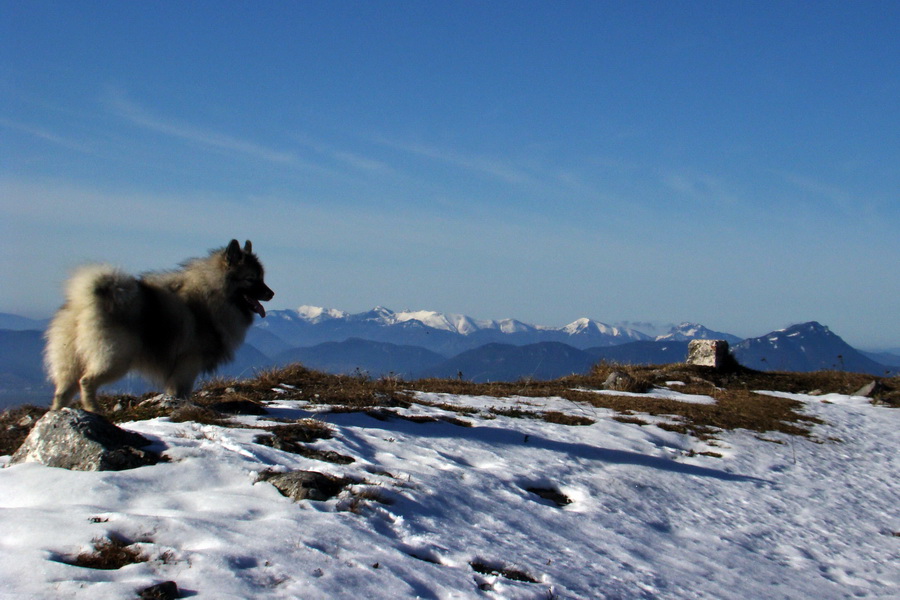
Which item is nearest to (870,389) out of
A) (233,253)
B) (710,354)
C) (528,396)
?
(710,354)

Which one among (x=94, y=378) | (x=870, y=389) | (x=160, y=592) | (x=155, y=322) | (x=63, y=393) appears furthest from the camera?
(x=870, y=389)

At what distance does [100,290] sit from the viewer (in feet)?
28.9

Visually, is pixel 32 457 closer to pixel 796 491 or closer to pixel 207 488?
pixel 207 488

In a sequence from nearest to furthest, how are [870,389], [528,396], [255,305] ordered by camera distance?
[255,305] < [528,396] < [870,389]

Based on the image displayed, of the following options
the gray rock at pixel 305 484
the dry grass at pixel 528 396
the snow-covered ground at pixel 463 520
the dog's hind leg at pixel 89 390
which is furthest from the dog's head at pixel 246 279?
the gray rock at pixel 305 484

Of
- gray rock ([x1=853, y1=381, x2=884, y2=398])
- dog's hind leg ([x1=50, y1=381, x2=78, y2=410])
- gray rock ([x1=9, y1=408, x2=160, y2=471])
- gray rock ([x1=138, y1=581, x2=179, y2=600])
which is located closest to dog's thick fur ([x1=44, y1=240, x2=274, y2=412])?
dog's hind leg ([x1=50, y1=381, x2=78, y2=410])

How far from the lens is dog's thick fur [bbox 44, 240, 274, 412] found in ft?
29.0

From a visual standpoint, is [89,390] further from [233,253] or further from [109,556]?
[109,556]

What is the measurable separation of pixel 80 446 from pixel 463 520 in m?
3.89

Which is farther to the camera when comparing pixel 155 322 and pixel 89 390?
pixel 155 322

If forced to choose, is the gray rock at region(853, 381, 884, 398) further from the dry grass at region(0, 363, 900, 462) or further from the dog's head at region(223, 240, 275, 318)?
the dog's head at region(223, 240, 275, 318)

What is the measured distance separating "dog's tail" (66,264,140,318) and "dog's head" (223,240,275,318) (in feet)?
7.31

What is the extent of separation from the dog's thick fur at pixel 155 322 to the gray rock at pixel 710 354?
16579 mm

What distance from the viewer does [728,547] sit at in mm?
7684
